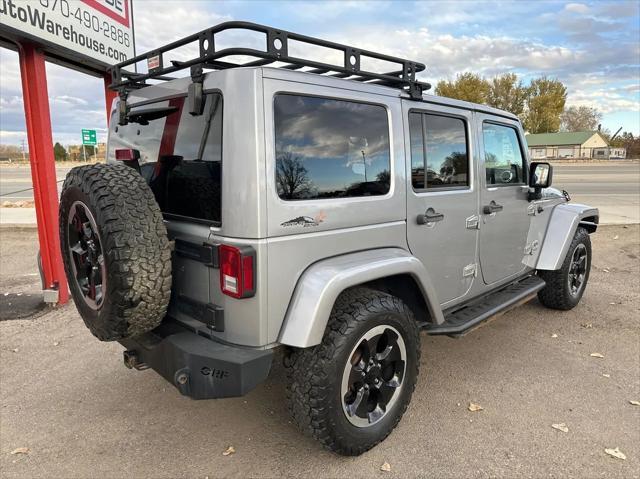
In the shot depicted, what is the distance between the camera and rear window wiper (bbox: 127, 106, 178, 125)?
2707 millimetres

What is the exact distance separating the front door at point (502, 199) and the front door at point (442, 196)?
181mm

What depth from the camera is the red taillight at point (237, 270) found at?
2207mm

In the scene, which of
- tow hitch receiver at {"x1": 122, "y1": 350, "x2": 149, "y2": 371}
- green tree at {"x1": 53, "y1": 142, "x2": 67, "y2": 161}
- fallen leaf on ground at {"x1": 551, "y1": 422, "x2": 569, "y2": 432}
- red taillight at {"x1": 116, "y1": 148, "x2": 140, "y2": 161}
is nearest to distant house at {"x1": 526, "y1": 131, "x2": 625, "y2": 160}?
green tree at {"x1": 53, "y1": 142, "x2": 67, "y2": 161}

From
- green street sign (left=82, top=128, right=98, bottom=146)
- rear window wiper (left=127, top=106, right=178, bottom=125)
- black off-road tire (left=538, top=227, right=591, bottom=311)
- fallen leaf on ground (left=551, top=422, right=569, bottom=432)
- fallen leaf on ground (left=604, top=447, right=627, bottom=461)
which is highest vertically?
green street sign (left=82, top=128, right=98, bottom=146)

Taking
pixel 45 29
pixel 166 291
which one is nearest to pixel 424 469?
pixel 166 291

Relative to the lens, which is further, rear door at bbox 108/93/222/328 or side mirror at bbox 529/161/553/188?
side mirror at bbox 529/161/553/188

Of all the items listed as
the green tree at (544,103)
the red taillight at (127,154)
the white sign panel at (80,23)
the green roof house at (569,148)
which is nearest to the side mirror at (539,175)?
the red taillight at (127,154)

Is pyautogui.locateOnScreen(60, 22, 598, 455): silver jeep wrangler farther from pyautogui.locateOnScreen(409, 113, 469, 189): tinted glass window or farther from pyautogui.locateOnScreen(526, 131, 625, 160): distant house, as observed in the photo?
pyautogui.locateOnScreen(526, 131, 625, 160): distant house

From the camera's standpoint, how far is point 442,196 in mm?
3234

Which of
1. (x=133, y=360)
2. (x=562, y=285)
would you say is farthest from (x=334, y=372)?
(x=562, y=285)

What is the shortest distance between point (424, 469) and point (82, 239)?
7.53ft

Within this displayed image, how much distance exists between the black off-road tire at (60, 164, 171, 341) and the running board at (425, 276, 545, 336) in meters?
1.82

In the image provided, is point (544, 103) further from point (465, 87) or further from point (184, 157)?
point (184, 157)

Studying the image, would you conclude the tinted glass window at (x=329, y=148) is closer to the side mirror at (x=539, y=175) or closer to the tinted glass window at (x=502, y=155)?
the tinted glass window at (x=502, y=155)
